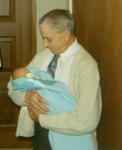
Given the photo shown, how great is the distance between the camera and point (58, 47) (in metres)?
1.71

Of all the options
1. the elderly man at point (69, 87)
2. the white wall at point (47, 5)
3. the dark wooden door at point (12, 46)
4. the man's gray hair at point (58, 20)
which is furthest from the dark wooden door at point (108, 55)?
the dark wooden door at point (12, 46)

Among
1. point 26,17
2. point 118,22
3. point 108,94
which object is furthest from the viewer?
point 26,17

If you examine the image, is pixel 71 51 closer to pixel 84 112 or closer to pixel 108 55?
pixel 108 55

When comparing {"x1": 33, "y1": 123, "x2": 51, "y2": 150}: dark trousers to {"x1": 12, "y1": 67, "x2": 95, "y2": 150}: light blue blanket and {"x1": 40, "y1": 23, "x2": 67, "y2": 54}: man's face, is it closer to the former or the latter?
{"x1": 12, "y1": 67, "x2": 95, "y2": 150}: light blue blanket

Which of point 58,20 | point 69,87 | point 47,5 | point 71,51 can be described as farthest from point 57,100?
point 47,5

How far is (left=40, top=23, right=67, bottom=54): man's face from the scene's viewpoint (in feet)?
5.47

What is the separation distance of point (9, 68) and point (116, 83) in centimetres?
209

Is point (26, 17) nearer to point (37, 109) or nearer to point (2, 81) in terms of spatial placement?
point (2, 81)

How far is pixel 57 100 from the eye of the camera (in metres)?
1.63

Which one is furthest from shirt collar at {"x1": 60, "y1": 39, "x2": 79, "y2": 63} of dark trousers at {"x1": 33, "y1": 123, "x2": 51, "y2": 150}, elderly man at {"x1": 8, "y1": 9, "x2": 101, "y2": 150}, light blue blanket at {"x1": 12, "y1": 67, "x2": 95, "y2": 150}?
dark trousers at {"x1": 33, "y1": 123, "x2": 51, "y2": 150}

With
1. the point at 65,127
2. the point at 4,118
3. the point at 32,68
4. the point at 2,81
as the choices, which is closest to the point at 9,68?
the point at 2,81

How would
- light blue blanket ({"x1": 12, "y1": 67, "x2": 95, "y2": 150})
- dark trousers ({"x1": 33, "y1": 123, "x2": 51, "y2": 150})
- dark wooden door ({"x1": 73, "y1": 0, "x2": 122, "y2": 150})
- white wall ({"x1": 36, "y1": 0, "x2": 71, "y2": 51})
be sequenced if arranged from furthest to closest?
white wall ({"x1": 36, "y1": 0, "x2": 71, "y2": 51}), dark trousers ({"x1": 33, "y1": 123, "x2": 51, "y2": 150}), light blue blanket ({"x1": 12, "y1": 67, "x2": 95, "y2": 150}), dark wooden door ({"x1": 73, "y1": 0, "x2": 122, "y2": 150})

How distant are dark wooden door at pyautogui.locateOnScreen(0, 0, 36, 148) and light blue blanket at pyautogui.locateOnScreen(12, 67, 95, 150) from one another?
1.73 meters

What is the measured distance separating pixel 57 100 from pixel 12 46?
75.2 inches
